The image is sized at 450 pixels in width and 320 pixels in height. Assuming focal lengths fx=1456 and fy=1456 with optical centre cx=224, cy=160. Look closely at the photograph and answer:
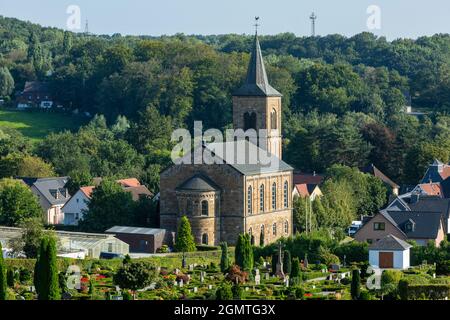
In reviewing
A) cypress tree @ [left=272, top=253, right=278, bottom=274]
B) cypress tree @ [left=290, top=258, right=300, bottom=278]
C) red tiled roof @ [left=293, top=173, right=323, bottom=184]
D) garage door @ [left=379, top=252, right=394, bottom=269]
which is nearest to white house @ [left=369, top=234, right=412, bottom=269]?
garage door @ [left=379, top=252, right=394, bottom=269]

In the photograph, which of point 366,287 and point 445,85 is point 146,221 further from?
point 445,85

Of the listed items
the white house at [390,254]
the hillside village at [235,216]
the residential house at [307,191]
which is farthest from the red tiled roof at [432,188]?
the white house at [390,254]

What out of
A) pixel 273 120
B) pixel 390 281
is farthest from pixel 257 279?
pixel 273 120

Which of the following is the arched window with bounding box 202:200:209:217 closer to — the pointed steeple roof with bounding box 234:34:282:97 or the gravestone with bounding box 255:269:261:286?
the pointed steeple roof with bounding box 234:34:282:97

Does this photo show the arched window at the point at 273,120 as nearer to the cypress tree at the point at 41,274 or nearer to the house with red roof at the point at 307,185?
the house with red roof at the point at 307,185

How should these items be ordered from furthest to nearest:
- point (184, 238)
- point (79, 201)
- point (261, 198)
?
point (79, 201), point (261, 198), point (184, 238)

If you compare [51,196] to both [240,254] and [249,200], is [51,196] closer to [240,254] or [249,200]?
[249,200]

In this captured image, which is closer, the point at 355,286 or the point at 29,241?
the point at 355,286
